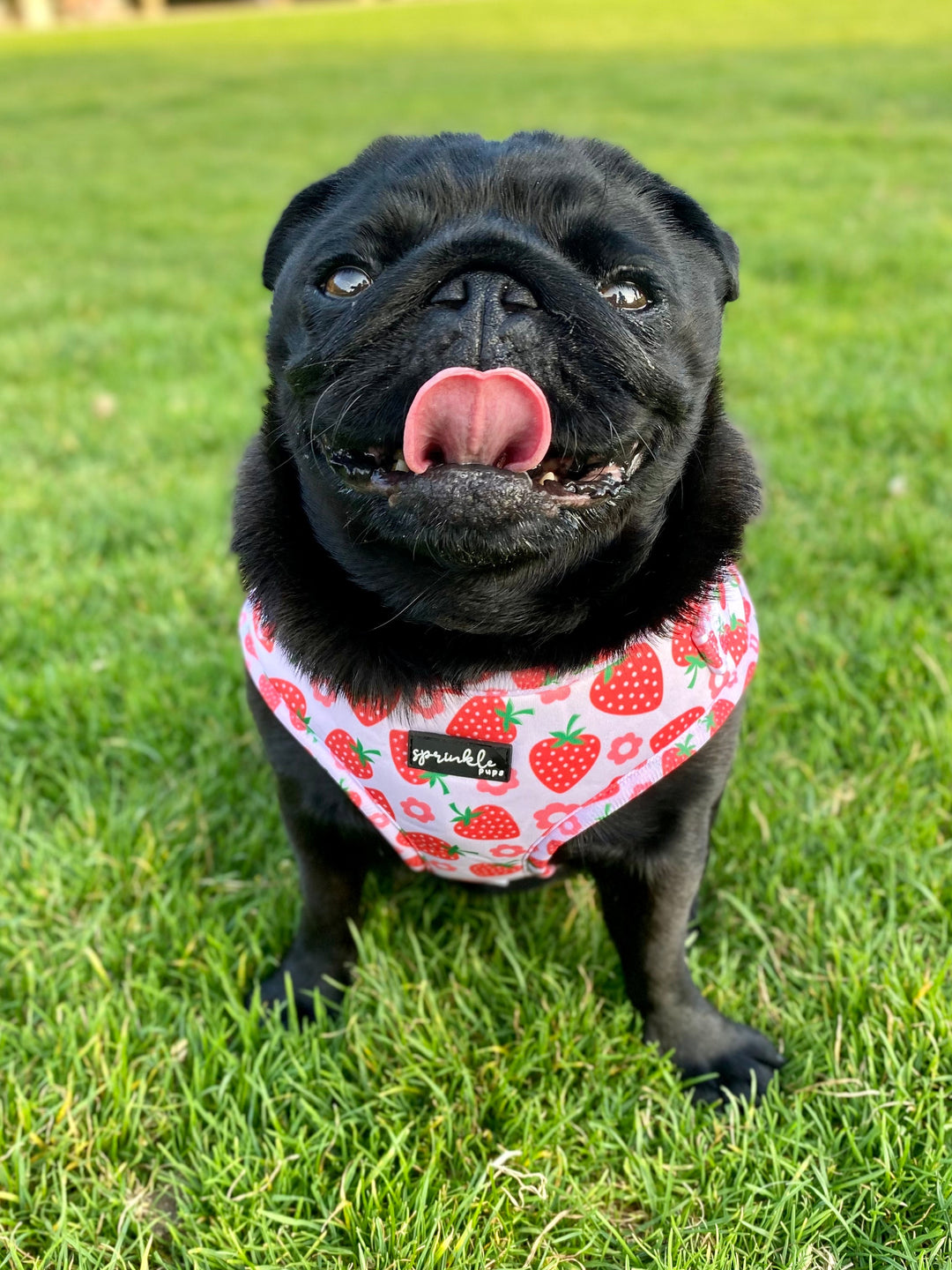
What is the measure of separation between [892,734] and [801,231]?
6.55m

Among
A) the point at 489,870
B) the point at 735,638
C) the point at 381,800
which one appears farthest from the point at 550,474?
the point at 489,870

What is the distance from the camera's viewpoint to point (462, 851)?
2068 millimetres

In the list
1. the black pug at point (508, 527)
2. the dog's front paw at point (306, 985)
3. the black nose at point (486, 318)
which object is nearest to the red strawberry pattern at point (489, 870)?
the black pug at point (508, 527)

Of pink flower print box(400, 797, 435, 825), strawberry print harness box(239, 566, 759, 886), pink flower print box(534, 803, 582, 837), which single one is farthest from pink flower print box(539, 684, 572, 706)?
pink flower print box(400, 797, 435, 825)

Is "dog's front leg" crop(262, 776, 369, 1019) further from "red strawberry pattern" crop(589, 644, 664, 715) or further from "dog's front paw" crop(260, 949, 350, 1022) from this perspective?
"red strawberry pattern" crop(589, 644, 664, 715)

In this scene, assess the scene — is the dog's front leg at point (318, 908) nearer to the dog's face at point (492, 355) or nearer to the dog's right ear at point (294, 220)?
the dog's face at point (492, 355)

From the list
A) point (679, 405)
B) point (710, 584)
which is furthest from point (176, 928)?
point (679, 405)

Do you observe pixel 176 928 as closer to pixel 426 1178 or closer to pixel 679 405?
pixel 426 1178

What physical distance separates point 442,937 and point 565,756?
2.63 ft

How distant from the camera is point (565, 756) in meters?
1.91

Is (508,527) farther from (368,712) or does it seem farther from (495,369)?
(368,712)

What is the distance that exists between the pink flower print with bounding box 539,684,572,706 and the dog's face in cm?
19

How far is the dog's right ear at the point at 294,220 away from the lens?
6.81 feet

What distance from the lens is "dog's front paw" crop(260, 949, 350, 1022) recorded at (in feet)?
7.68
